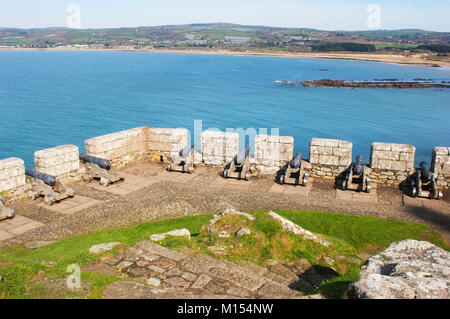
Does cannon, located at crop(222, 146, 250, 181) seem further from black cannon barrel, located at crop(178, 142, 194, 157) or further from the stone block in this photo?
the stone block

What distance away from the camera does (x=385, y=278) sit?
3.62 meters

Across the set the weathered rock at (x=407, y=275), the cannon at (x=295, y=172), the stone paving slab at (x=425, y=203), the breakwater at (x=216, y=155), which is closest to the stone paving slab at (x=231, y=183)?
the breakwater at (x=216, y=155)

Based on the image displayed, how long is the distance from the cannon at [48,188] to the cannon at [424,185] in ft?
29.4

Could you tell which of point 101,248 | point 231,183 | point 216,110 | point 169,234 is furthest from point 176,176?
point 216,110

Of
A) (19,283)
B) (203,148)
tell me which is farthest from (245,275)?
(203,148)

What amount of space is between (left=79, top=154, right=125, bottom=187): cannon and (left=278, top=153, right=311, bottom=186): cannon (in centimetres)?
469

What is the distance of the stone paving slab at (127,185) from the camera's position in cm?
1097

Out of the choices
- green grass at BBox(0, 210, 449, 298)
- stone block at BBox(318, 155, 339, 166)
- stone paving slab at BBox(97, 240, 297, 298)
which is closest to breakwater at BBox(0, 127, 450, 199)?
stone block at BBox(318, 155, 339, 166)

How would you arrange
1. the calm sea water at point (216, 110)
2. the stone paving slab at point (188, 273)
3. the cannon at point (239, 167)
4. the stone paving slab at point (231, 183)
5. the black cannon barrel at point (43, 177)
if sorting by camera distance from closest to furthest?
the stone paving slab at point (188, 273) < the black cannon barrel at point (43, 177) < the stone paving slab at point (231, 183) < the cannon at point (239, 167) < the calm sea water at point (216, 110)

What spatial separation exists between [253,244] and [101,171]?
20.7 ft

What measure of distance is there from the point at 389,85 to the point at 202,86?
28.8m

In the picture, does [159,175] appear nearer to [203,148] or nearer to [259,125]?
[203,148]

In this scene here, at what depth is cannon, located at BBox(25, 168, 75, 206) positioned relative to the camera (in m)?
10.1

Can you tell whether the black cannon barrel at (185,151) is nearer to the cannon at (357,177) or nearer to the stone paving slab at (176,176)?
the stone paving slab at (176,176)
